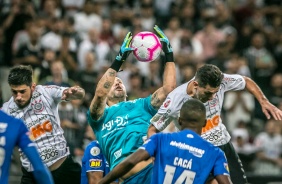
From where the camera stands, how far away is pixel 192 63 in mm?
18953

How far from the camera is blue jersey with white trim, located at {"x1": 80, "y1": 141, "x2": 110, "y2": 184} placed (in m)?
10.3

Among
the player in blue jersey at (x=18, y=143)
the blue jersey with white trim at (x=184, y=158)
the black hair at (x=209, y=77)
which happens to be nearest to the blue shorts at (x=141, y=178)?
the black hair at (x=209, y=77)

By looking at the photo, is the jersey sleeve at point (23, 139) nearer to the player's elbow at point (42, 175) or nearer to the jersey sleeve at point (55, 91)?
the player's elbow at point (42, 175)

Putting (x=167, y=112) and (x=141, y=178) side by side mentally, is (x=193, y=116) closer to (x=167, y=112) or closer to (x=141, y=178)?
(x=167, y=112)

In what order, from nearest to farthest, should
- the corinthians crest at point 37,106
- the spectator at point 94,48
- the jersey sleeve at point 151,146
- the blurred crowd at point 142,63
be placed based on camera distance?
the jersey sleeve at point 151,146, the corinthians crest at point 37,106, the blurred crowd at point 142,63, the spectator at point 94,48

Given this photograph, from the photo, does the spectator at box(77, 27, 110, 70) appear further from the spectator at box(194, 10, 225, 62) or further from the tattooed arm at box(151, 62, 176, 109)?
the tattooed arm at box(151, 62, 176, 109)

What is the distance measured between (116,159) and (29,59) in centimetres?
755

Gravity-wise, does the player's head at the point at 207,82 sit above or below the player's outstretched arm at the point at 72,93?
above

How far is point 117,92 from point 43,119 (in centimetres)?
112

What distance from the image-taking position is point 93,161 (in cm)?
1027

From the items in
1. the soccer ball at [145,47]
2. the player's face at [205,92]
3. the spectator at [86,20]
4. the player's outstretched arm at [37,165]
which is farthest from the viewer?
the spectator at [86,20]

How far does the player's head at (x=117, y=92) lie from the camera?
408 inches

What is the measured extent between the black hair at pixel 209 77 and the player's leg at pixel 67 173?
7.73 ft

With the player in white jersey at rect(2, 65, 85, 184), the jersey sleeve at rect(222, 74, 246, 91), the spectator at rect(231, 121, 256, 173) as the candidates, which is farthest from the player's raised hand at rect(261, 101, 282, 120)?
the spectator at rect(231, 121, 256, 173)
